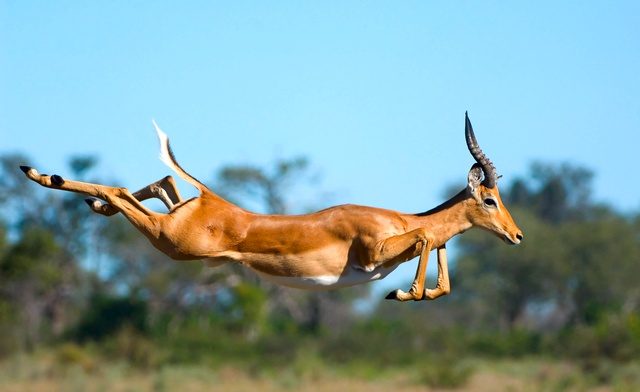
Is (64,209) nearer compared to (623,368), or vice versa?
(623,368)

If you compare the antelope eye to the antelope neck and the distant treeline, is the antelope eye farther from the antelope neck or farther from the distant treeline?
the distant treeline

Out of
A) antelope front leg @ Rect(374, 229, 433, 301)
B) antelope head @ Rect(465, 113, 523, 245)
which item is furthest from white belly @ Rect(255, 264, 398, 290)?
antelope head @ Rect(465, 113, 523, 245)

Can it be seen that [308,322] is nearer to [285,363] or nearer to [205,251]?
[285,363]

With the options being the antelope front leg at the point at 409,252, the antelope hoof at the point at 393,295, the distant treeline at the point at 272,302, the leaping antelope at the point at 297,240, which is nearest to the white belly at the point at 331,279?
the leaping antelope at the point at 297,240

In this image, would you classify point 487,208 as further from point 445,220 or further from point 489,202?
point 445,220

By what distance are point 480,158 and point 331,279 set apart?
1382mm

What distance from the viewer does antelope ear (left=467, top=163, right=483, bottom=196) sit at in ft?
31.2

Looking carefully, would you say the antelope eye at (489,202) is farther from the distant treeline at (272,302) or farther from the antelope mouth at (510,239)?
the distant treeline at (272,302)

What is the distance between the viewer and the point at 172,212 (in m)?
9.22

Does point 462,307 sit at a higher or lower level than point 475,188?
higher

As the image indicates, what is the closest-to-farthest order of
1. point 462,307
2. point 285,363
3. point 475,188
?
point 475,188, point 285,363, point 462,307

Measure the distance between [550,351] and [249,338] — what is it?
48.2 ft

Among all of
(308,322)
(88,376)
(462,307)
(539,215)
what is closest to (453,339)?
(308,322)

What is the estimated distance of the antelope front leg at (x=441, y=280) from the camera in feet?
29.5
